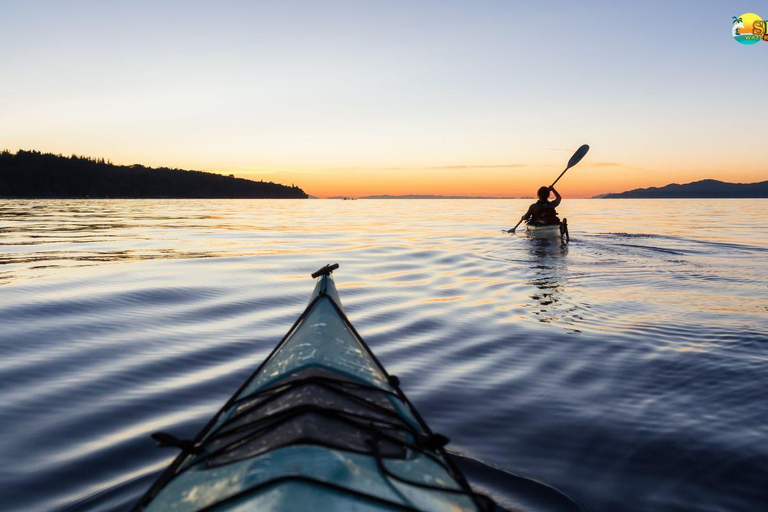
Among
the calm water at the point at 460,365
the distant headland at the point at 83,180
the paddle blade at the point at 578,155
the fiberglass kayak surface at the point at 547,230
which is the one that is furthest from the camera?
the distant headland at the point at 83,180

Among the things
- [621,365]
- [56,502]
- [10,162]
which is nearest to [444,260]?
[621,365]

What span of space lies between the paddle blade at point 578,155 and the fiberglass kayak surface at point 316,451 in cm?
1928

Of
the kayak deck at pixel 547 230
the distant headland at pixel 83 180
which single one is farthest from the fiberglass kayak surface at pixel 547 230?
the distant headland at pixel 83 180

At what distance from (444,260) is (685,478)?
448 inches

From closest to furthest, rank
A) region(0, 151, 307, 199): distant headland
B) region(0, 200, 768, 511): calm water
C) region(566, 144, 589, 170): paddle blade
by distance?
region(0, 200, 768, 511): calm water < region(566, 144, 589, 170): paddle blade < region(0, 151, 307, 199): distant headland

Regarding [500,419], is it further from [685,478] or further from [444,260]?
[444,260]

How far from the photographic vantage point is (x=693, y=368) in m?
5.14

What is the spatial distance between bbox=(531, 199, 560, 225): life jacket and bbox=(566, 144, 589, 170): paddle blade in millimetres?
2831

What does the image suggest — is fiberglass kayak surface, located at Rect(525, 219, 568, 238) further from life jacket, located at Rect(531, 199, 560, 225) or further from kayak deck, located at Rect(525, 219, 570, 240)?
life jacket, located at Rect(531, 199, 560, 225)

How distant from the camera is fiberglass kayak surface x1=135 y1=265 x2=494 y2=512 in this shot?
1693 mm

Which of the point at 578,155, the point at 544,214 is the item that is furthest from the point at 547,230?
the point at 578,155

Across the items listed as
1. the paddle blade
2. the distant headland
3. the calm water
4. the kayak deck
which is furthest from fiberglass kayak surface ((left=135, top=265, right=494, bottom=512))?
the distant headland

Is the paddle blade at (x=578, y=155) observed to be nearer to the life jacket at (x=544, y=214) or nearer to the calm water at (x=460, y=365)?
the life jacket at (x=544, y=214)

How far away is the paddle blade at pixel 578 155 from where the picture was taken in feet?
65.6
